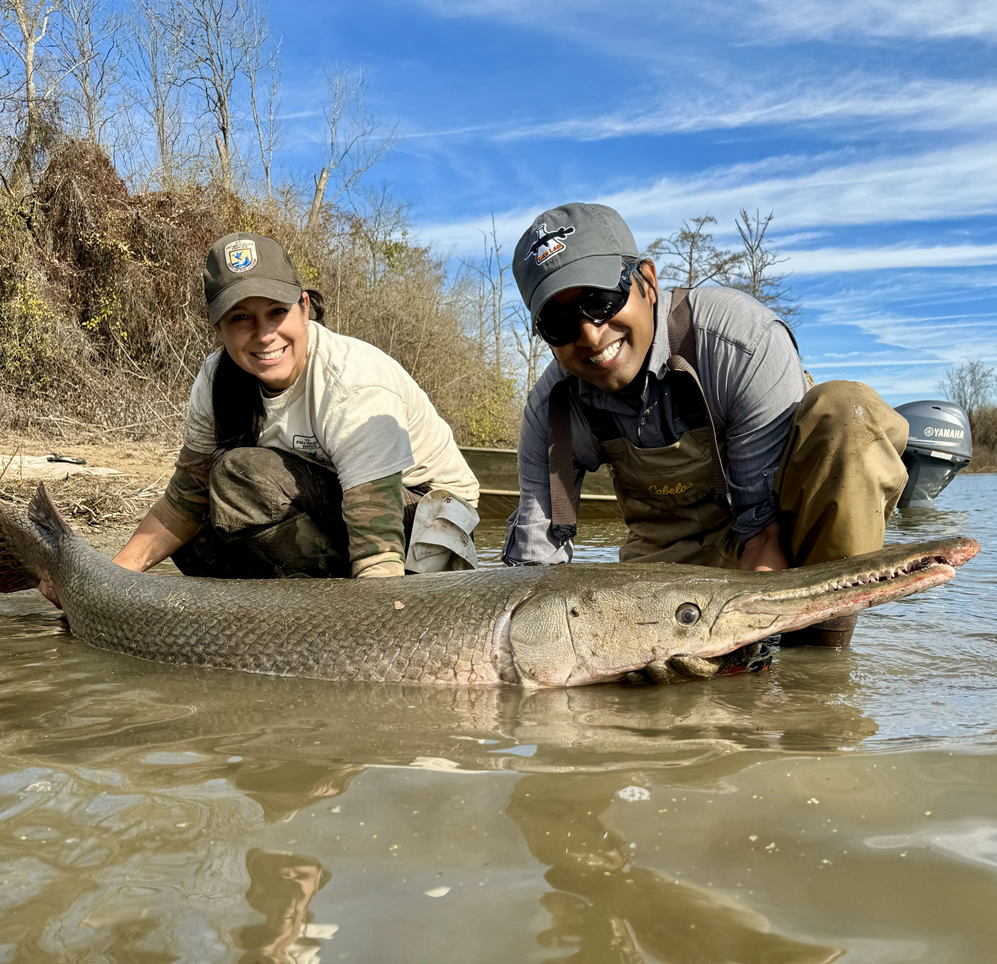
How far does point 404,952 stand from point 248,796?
0.66 metres

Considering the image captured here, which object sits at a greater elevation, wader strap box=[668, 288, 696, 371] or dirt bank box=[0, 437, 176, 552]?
wader strap box=[668, 288, 696, 371]

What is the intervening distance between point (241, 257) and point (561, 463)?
156cm

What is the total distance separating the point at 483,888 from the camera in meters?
1.33

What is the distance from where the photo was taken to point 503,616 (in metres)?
2.79

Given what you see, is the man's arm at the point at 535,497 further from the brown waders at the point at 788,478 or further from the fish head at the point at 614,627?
the fish head at the point at 614,627

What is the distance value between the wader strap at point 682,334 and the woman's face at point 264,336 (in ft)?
5.07

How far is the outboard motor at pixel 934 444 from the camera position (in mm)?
10414

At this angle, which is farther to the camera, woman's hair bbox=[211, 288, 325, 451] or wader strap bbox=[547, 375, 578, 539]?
woman's hair bbox=[211, 288, 325, 451]

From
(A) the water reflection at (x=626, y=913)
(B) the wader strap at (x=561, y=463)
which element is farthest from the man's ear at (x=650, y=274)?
(A) the water reflection at (x=626, y=913)

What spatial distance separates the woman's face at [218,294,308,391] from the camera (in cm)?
351

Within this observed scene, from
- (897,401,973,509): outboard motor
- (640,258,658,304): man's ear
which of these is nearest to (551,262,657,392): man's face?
(640,258,658,304): man's ear

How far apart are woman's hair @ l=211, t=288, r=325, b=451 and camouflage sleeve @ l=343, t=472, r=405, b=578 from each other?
2.61 ft

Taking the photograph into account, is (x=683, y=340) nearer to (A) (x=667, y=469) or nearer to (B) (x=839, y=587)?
(A) (x=667, y=469)

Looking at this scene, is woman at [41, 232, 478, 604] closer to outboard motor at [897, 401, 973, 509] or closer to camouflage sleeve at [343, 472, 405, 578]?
camouflage sleeve at [343, 472, 405, 578]
